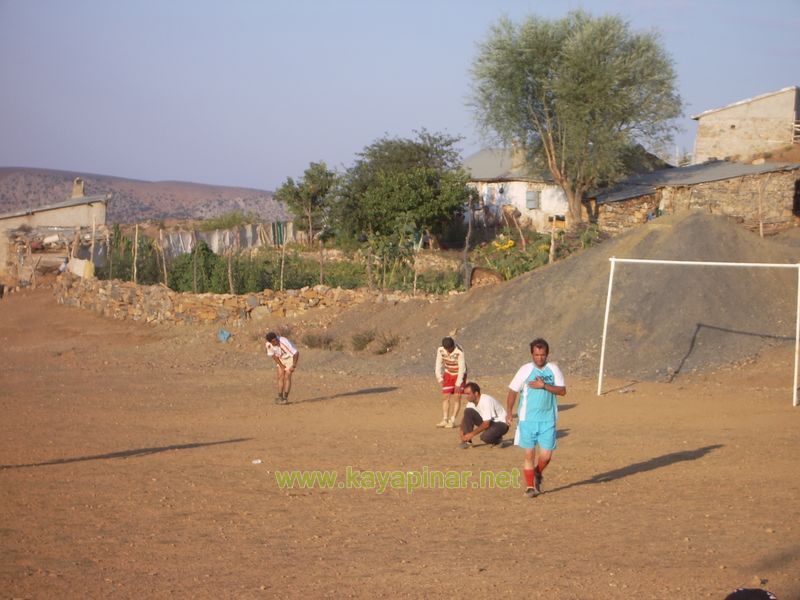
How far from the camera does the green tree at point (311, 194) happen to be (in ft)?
148

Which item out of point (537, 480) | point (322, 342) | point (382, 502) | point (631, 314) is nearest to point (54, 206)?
point (322, 342)

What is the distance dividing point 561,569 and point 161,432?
8.54 meters

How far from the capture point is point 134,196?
107812mm

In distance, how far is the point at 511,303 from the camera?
77.7 ft

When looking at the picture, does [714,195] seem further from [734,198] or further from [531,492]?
[531,492]

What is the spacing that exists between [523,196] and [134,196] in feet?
237

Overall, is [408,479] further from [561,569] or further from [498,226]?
[498,226]

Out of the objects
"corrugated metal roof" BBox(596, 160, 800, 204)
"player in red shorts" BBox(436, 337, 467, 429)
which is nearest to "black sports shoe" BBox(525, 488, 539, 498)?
"player in red shorts" BBox(436, 337, 467, 429)

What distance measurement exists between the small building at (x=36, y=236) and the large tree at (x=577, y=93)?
1916cm

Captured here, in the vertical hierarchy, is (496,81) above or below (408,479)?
above

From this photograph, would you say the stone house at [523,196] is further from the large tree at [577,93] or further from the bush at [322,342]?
the bush at [322,342]

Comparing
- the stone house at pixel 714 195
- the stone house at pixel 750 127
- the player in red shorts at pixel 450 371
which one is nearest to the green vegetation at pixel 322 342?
the player in red shorts at pixel 450 371

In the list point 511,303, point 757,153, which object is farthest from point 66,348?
point 757,153

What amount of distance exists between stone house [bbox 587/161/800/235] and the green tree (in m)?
12.7
